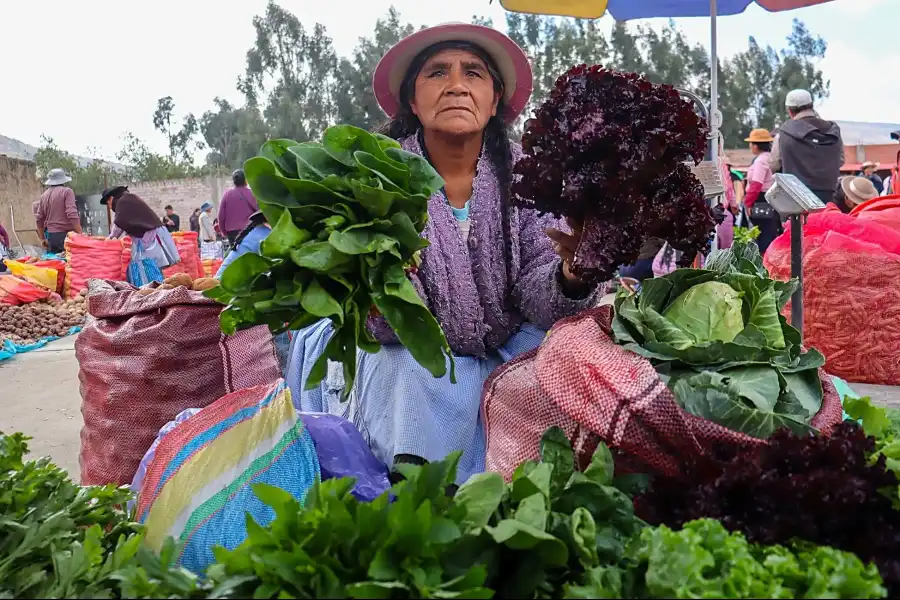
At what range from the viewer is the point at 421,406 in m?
1.91

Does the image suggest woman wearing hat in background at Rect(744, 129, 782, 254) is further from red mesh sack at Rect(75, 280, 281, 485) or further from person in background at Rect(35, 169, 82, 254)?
person in background at Rect(35, 169, 82, 254)

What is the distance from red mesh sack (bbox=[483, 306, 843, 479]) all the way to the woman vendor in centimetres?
32

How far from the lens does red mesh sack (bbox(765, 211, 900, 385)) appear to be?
3.47m

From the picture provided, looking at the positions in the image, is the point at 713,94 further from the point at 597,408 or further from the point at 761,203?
the point at 597,408

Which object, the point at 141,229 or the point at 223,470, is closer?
the point at 223,470

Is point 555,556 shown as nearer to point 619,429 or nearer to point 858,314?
point 619,429

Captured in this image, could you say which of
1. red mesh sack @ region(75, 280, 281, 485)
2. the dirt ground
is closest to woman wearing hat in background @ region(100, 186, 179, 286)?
the dirt ground

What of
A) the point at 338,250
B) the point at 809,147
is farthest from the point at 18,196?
the point at 338,250

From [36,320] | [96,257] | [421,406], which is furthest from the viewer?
[96,257]

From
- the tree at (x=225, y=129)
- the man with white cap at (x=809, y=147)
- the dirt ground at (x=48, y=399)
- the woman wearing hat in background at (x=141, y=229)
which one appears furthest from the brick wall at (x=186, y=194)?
the man with white cap at (x=809, y=147)

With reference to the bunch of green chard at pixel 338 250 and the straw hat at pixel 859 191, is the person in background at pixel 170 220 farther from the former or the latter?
the bunch of green chard at pixel 338 250

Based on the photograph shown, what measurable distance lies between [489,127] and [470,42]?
0.27 meters

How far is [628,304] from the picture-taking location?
5.14 feet

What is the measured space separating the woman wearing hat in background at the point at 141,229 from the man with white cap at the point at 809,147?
19.6 ft
